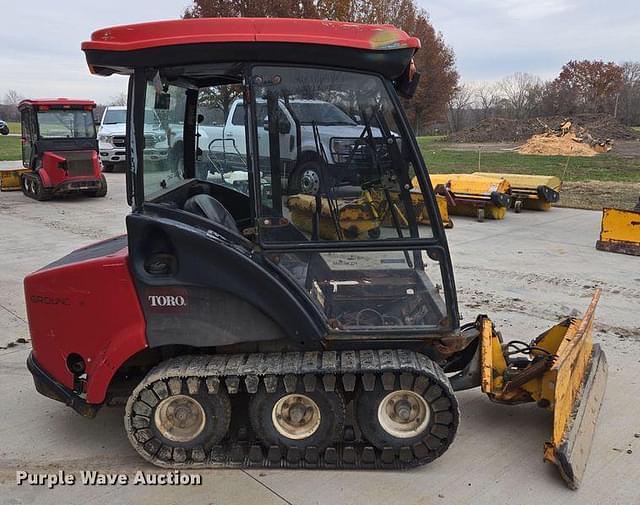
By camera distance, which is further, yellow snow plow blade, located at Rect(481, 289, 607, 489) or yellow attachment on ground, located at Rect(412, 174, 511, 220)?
yellow attachment on ground, located at Rect(412, 174, 511, 220)

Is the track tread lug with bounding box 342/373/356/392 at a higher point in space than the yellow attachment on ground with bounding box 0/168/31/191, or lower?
lower

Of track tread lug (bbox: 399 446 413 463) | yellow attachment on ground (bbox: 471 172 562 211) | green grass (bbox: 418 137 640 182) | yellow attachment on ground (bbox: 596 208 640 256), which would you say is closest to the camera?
track tread lug (bbox: 399 446 413 463)

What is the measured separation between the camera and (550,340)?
13.0 feet

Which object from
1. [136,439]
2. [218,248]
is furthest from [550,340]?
[136,439]

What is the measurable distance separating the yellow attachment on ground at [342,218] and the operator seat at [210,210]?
36 centimetres

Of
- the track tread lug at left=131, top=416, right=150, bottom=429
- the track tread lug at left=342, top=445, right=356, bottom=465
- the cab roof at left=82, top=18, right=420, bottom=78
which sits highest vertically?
the cab roof at left=82, top=18, right=420, bottom=78

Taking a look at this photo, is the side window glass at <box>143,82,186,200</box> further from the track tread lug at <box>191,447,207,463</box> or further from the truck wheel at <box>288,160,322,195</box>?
the track tread lug at <box>191,447,207,463</box>

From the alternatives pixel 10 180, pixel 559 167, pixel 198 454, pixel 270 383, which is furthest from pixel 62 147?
pixel 559 167

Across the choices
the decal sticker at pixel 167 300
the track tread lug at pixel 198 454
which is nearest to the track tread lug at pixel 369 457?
the track tread lug at pixel 198 454

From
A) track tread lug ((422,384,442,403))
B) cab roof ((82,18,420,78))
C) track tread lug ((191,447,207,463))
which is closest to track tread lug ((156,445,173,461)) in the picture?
track tread lug ((191,447,207,463))

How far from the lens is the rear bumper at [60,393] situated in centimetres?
334

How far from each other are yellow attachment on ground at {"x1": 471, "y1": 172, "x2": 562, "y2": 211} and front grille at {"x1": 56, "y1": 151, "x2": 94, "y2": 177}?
8.87 meters

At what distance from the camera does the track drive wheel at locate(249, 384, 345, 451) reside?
3.21 metres

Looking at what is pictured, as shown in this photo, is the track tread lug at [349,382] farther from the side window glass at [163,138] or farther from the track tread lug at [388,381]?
the side window glass at [163,138]
